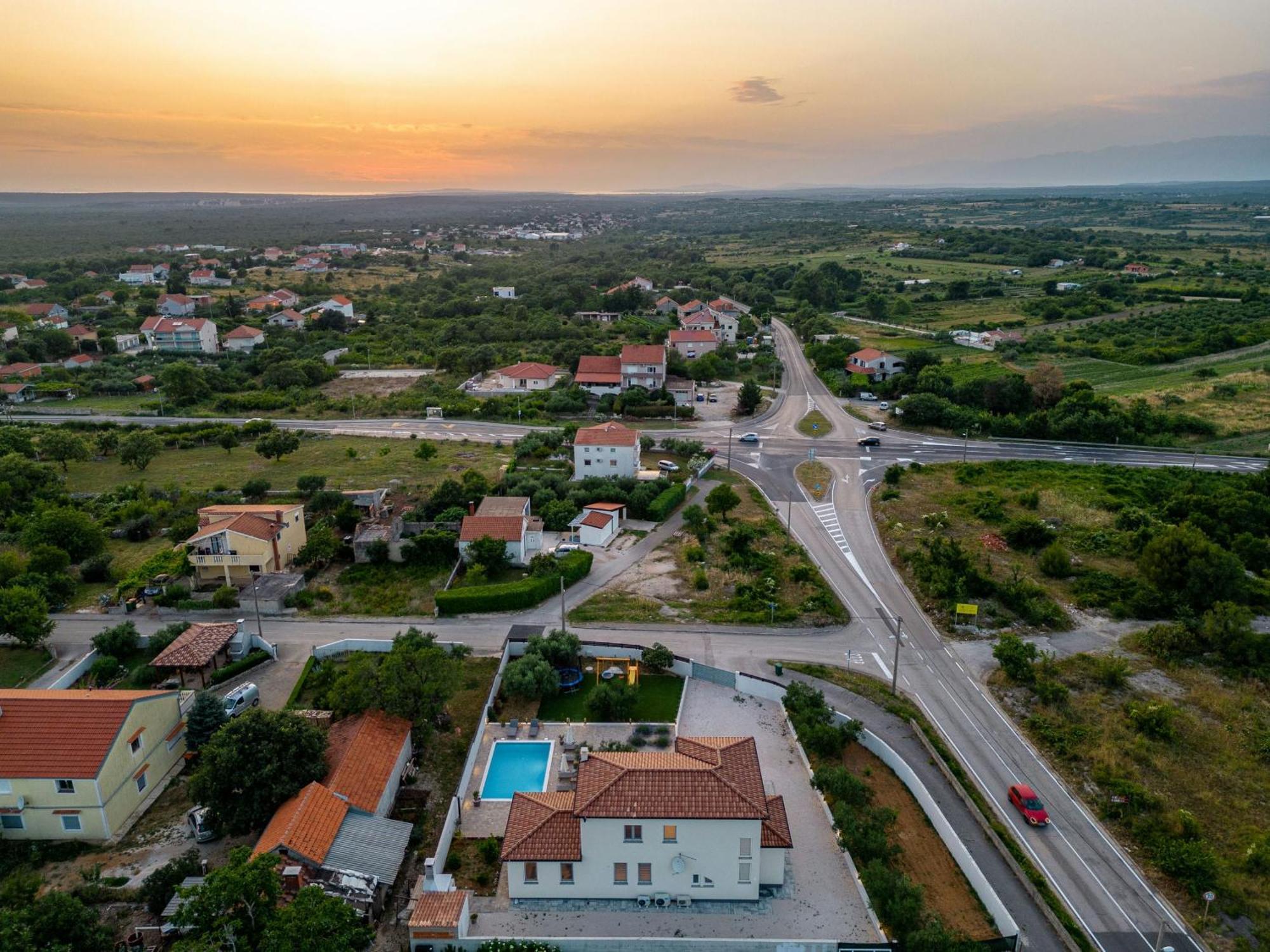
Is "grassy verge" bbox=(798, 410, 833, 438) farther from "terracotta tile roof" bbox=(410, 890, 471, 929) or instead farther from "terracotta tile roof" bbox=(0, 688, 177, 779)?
"terracotta tile roof" bbox=(0, 688, 177, 779)

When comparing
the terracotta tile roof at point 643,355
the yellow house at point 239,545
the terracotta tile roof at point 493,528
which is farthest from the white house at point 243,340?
the terracotta tile roof at point 493,528

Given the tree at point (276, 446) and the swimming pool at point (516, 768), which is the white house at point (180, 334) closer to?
the tree at point (276, 446)

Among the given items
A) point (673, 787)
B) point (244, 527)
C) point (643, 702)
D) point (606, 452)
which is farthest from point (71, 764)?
point (606, 452)

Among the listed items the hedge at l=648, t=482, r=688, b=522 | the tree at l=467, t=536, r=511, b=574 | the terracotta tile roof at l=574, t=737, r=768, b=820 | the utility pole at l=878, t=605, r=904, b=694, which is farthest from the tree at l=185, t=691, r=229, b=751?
the hedge at l=648, t=482, r=688, b=522

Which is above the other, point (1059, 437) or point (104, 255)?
point (104, 255)

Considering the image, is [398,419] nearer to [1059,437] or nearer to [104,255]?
[1059,437]

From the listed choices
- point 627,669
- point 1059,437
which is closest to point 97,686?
point 627,669
